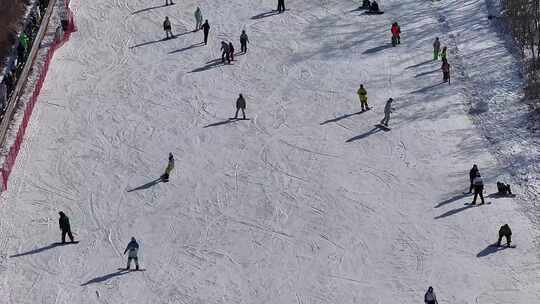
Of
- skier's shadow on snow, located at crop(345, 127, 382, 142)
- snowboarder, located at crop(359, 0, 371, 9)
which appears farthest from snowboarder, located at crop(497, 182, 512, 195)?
snowboarder, located at crop(359, 0, 371, 9)

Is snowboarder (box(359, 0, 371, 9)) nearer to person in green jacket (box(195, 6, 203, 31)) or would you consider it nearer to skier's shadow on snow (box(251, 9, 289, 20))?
skier's shadow on snow (box(251, 9, 289, 20))

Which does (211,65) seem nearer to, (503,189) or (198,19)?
(198,19)

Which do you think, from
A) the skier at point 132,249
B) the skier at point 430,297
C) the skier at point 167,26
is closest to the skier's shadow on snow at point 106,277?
the skier at point 132,249

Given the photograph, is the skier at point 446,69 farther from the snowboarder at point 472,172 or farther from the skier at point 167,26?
the skier at point 167,26

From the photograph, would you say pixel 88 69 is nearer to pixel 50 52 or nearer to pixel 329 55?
pixel 50 52

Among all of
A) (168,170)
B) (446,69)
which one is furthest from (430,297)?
(446,69)

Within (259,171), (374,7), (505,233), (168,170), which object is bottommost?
(505,233)
